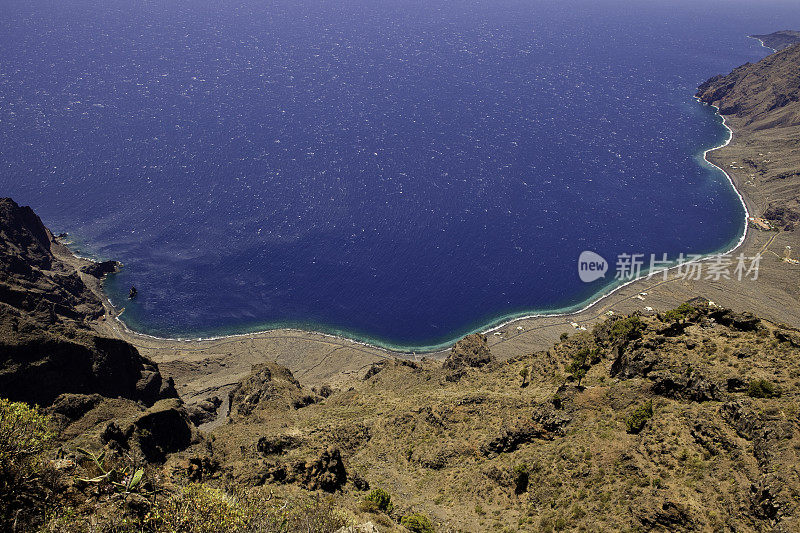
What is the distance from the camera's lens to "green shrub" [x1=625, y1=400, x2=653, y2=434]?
4200 centimetres

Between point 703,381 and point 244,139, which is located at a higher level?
point 244,139

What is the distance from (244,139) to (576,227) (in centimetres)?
11198

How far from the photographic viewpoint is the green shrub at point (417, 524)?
39.5 metres

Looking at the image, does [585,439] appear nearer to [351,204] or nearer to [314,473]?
[314,473]

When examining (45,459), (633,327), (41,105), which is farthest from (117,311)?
(41,105)

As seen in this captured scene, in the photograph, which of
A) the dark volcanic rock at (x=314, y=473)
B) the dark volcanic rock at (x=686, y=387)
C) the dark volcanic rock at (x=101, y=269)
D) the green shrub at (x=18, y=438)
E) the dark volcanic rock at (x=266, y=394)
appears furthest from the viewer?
the dark volcanic rock at (x=101, y=269)

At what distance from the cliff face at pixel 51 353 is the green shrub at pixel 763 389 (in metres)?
68.7

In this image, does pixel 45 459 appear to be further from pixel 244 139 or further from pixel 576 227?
pixel 244 139

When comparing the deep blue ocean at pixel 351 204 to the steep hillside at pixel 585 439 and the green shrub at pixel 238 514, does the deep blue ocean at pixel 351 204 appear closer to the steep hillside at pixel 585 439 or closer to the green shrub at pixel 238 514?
the steep hillside at pixel 585 439

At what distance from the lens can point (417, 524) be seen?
39719 millimetres

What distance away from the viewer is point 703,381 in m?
43.2

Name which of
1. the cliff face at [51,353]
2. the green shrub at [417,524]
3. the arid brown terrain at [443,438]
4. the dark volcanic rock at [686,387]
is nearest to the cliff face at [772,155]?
the arid brown terrain at [443,438]
